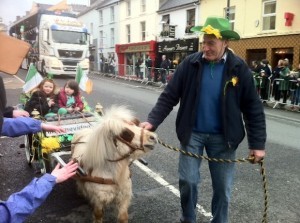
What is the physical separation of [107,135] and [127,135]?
0.23m

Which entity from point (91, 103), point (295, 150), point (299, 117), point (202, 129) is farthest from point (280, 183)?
point (91, 103)

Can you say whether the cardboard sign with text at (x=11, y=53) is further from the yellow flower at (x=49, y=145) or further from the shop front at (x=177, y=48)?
the shop front at (x=177, y=48)

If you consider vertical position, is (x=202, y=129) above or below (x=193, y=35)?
below

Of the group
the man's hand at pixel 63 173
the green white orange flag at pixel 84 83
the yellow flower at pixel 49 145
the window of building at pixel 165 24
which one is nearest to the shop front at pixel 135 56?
the window of building at pixel 165 24

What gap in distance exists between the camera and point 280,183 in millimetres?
5266

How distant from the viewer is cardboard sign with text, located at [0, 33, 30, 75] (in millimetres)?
1681

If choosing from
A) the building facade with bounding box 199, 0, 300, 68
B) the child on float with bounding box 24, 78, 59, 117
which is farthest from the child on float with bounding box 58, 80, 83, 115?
the building facade with bounding box 199, 0, 300, 68

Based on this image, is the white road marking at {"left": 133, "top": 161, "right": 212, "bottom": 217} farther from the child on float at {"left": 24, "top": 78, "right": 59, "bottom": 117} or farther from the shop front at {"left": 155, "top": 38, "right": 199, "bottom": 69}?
the shop front at {"left": 155, "top": 38, "right": 199, "bottom": 69}

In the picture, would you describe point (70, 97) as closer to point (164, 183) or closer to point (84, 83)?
point (84, 83)

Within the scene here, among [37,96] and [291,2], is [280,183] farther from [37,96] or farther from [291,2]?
[291,2]

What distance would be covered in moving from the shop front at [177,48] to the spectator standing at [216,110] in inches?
784

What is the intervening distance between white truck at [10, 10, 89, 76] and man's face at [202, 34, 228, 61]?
19385 mm

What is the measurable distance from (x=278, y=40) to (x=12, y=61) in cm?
1895

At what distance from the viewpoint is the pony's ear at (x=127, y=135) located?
311 cm
